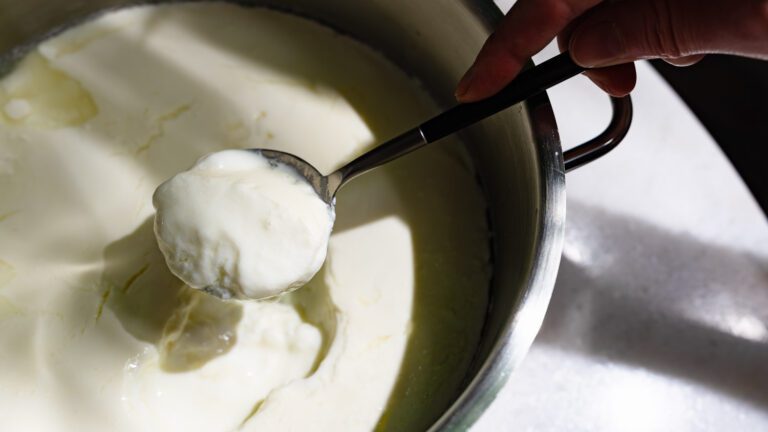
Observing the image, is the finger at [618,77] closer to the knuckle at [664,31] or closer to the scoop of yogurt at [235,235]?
the knuckle at [664,31]

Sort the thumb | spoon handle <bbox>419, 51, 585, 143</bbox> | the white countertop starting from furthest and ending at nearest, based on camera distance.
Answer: the white countertop, spoon handle <bbox>419, 51, 585, 143</bbox>, the thumb

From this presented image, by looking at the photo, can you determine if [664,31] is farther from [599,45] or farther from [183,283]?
[183,283]

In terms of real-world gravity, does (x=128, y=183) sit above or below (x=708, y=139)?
above

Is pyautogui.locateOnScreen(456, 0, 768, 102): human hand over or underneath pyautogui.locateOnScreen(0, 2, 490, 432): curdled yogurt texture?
over

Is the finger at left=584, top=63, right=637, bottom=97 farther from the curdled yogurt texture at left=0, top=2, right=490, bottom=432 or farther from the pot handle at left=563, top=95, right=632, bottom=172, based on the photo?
the curdled yogurt texture at left=0, top=2, right=490, bottom=432

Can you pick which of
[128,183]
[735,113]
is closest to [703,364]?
[735,113]

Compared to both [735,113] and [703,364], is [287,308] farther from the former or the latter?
[735,113]

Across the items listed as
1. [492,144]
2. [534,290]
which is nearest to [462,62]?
[492,144]

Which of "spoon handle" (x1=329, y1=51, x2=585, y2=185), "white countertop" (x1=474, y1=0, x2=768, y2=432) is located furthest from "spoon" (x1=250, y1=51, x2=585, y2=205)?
"white countertop" (x1=474, y1=0, x2=768, y2=432)
